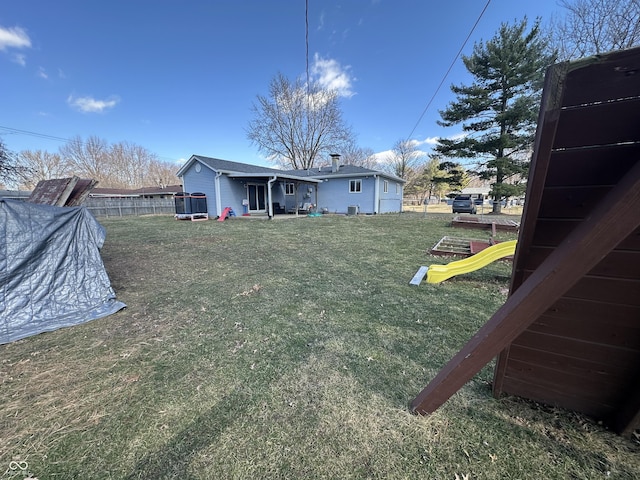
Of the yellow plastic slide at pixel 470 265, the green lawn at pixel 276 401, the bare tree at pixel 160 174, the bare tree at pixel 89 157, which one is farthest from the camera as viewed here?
the bare tree at pixel 160 174

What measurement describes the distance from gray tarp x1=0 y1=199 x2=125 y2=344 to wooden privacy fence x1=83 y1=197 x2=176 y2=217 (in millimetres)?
19943

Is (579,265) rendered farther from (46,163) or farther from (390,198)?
(46,163)

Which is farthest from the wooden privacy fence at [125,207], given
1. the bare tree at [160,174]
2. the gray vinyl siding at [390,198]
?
the bare tree at [160,174]

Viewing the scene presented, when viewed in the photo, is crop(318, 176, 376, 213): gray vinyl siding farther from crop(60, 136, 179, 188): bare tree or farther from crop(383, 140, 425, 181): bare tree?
crop(60, 136, 179, 188): bare tree

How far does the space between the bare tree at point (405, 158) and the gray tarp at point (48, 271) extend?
137 ft

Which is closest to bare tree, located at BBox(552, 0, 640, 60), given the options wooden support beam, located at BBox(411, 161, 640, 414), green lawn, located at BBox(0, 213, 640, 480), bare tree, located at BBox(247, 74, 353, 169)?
green lawn, located at BBox(0, 213, 640, 480)

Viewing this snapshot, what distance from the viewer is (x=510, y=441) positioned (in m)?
1.57

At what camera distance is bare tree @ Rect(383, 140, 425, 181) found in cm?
3997

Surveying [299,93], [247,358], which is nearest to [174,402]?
[247,358]

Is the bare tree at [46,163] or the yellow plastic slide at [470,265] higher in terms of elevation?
the bare tree at [46,163]

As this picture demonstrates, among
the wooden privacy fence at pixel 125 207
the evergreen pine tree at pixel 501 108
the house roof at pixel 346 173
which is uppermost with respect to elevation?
the evergreen pine tree at pixel 501 108

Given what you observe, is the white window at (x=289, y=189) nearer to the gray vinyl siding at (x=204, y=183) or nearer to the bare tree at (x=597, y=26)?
the gray vinyl siding at (x=204, y=183)

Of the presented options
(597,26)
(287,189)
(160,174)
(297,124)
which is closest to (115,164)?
(160,174)

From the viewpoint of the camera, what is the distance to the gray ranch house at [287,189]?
610 inches
